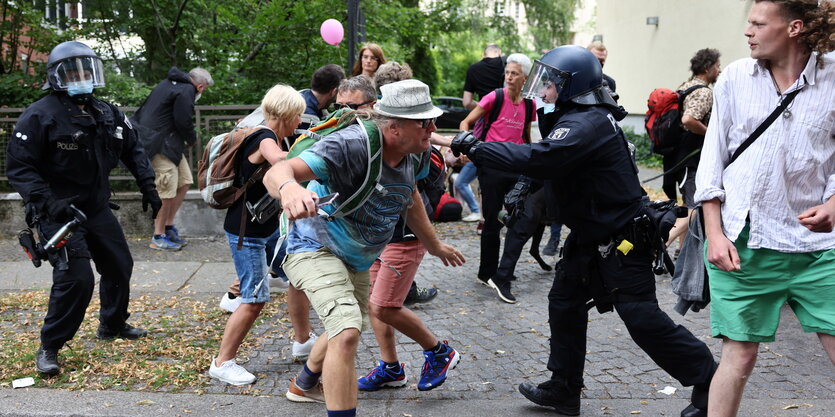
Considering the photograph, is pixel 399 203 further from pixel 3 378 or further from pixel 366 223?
pixel 3 378

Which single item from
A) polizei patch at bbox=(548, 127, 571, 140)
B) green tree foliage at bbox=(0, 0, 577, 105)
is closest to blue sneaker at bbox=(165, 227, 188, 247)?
green tree foliage at bbox=(0, 0, 577, 105)

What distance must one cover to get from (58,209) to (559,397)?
297 cm

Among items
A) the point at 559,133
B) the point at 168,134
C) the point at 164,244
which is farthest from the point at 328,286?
the point at 168,134

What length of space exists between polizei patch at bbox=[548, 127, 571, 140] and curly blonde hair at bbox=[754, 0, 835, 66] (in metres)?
0.97

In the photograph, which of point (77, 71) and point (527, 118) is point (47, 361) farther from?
point (527, 118)

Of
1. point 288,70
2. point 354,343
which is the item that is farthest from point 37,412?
point 288,70

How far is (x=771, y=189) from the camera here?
2.99 metres

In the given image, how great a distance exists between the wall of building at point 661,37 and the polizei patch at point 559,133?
12.0 metres

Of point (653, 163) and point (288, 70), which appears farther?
point (653, 163)

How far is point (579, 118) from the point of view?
3.56 metres

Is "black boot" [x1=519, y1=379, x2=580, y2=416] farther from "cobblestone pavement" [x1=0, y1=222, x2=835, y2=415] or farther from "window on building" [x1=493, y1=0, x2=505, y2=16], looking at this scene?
"window on building" [x1=493, y1=0, x2=505, y2=16]

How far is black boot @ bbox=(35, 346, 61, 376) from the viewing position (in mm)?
4477

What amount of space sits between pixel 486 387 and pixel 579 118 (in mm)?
1663

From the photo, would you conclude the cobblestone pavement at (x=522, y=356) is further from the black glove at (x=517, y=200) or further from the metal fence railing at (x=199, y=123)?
the metal fence railing at (x=199, y=123)
